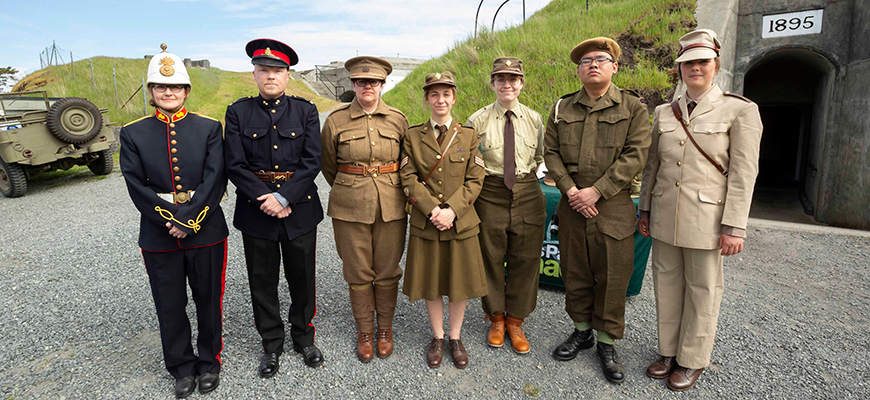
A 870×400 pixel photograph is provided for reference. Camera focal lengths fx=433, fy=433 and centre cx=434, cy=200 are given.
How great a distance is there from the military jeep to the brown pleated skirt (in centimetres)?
911

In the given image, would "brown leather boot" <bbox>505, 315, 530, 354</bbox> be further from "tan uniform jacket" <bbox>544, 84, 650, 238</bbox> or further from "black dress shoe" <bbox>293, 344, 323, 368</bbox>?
"black dress shoe" <bbox>293, 344, 323, 368</bbox>

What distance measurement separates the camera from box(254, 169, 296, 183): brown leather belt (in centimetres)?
269

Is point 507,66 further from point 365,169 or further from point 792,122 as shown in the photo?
point 792,122

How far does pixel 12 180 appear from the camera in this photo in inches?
322

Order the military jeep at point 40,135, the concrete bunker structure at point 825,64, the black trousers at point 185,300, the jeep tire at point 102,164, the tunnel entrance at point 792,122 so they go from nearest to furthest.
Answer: the black trousers at point 185,300, the concrete bunker structure at point 825,64, the military jeep at point 40,135, the tunnel entrance at point 792,122, the jeep tire at point 102,164

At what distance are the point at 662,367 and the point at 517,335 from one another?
93 cm

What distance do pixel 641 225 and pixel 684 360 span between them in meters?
0.86

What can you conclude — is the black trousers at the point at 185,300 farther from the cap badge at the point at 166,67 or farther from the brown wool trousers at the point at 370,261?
the cap badge at the point at 166,67

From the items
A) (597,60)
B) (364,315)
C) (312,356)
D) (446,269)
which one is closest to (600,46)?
(597,60)

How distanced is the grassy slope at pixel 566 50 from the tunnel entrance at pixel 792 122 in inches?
86.9

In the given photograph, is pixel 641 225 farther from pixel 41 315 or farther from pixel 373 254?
pixel 41 315

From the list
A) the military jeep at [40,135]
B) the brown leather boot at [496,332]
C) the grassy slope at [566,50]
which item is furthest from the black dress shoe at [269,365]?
the military jeep at [40,135]

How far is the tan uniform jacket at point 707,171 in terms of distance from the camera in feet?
7.72

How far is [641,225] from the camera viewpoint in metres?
2.89
